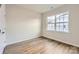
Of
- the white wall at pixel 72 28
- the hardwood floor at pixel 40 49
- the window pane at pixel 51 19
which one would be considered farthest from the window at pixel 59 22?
the hardwood floor at pixel 40 49

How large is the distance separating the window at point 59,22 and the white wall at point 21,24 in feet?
2.35

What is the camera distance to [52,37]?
4215 millimetres

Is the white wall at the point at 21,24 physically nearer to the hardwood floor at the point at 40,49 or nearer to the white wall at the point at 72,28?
the hardwood floor at the point at 40,49

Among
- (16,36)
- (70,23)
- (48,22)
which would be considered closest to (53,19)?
(48,22)

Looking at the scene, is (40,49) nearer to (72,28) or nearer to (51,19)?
(72,28)

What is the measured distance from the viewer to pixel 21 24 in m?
3.92

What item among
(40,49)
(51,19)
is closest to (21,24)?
(51,19)

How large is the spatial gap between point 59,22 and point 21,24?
1.69 meters

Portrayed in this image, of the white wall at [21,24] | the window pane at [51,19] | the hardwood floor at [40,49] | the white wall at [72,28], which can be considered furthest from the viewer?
the window pane at [51,19]

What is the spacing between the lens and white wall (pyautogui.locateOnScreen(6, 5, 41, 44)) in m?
3.38

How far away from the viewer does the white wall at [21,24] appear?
3.38 meters

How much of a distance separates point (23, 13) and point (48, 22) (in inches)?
57.9

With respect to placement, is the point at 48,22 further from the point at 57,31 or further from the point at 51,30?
the point at 57,31
